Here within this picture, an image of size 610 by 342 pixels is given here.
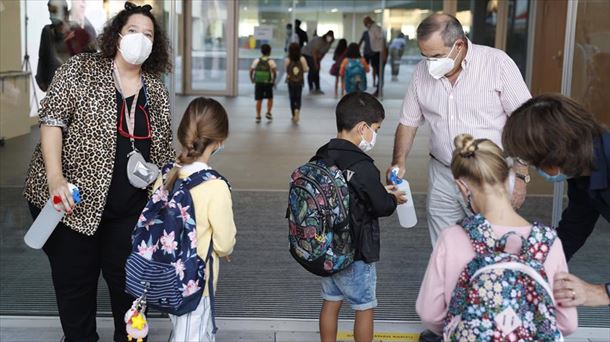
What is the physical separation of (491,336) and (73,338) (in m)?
2.28

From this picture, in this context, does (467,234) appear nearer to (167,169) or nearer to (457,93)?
(167,169)

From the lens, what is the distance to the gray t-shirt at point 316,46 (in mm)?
20703

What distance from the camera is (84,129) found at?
140 inches

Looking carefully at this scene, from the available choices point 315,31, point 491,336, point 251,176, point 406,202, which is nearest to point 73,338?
point 406,202

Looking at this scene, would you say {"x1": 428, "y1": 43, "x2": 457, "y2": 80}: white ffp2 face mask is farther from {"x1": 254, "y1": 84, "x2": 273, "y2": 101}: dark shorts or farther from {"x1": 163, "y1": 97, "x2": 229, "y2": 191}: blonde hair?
{"x1": 254, "y1": 84, "x2": 273, "y2": 101}: dark shorts

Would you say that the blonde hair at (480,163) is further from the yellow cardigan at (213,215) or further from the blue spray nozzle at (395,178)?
the blue spray nozzle at (395,178)

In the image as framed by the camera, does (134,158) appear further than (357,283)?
No

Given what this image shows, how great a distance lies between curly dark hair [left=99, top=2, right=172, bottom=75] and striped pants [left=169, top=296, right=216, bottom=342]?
1.23 metres

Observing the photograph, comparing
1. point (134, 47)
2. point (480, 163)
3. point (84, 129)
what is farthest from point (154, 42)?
point (480, 163)

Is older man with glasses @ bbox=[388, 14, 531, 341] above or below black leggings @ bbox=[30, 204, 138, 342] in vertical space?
above

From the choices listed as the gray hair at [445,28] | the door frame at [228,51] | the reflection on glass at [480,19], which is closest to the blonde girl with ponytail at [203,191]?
the gray hair at [445,28]

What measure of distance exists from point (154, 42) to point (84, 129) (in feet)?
1.82

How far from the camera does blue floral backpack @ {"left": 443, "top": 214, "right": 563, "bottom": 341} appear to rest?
7.55 ft

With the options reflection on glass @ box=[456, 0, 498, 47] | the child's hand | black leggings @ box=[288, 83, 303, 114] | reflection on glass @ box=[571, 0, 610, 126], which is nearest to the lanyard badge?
the child's hand
